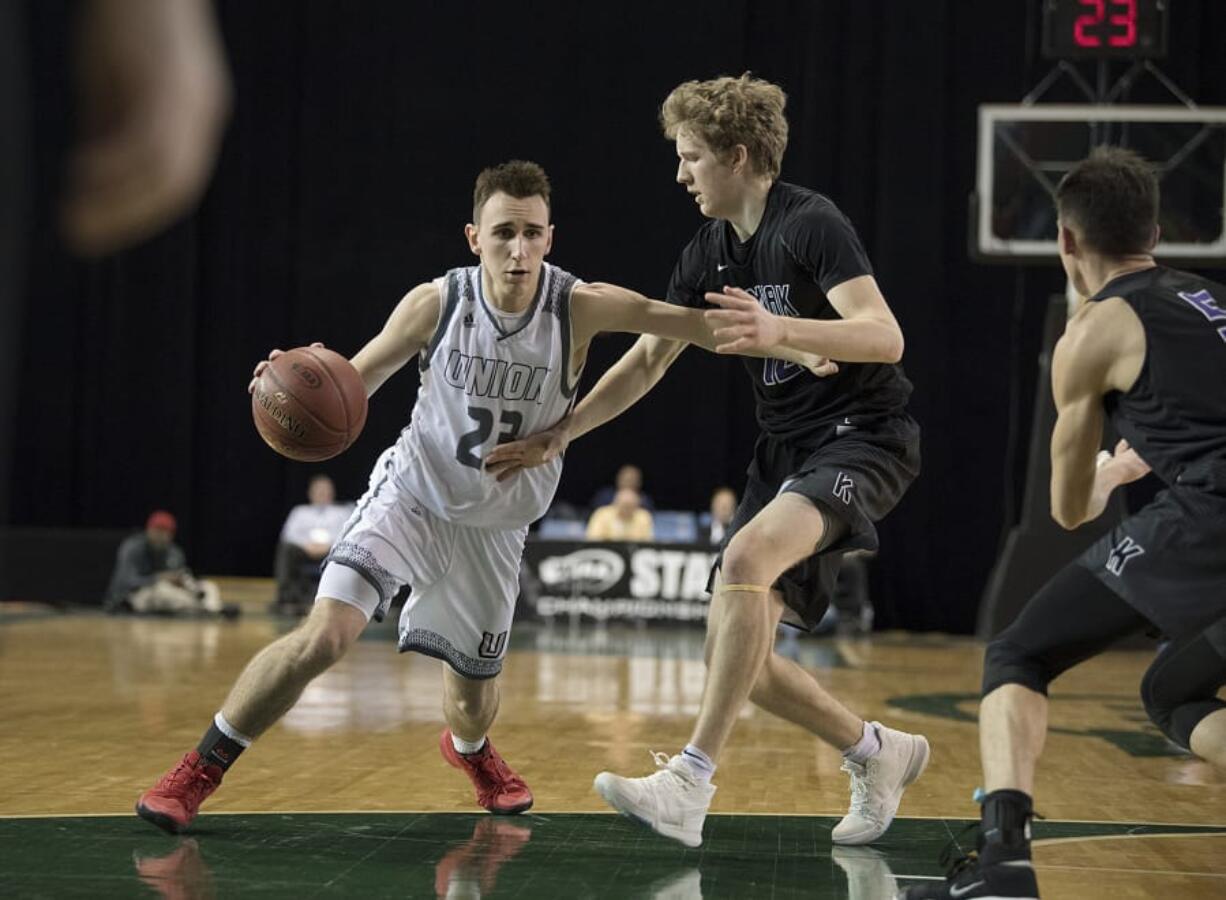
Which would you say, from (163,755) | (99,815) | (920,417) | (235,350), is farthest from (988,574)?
(99,815)

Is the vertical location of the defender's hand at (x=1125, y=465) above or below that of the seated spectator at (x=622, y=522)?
above

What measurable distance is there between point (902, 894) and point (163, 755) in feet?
10.1

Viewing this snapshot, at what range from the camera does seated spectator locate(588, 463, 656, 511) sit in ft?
45.4

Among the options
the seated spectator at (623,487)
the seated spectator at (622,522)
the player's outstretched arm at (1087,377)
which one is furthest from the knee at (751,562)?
the seated spectator at (623,487)

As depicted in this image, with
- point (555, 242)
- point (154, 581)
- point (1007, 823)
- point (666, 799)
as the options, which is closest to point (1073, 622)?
point (1007, 823)

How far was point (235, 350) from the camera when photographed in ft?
54.1

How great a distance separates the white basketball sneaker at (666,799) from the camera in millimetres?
3629

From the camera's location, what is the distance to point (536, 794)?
4.91 m

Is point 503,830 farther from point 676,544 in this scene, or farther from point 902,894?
point 676,544

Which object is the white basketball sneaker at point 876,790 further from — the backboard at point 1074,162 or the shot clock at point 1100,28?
the shot clock at point 1100,28

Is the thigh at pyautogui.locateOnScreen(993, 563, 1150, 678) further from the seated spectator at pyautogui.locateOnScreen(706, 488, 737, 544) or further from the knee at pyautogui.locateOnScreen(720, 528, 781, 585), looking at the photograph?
the seated spectator at pyautogui.locateOnScreen(706, 488, 737, 544)

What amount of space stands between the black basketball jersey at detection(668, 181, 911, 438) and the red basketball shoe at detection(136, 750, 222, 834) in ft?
5.68

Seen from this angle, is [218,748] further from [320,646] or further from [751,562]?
[751,562]

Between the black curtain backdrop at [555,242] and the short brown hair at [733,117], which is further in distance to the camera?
A: the black curtain backdrop at [555,242]
